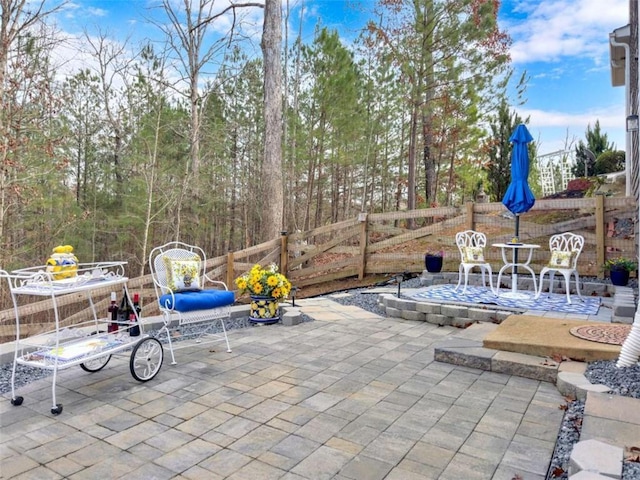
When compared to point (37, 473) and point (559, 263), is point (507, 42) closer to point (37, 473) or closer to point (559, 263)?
point (559, 263)

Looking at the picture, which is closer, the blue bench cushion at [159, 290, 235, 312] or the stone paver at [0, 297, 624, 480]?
the stone paver at [0, 297, 624, 480]

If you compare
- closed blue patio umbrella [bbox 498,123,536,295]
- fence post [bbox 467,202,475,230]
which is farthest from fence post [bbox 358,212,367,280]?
closed blue patio umbrella [bbox 498,123,536,295]

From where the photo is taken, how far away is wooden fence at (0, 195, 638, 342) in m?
5.76

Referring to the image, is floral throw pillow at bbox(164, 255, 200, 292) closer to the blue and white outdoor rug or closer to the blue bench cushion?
the blue bench cushion

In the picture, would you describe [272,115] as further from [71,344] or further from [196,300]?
[71,344]

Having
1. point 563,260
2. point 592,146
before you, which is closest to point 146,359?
point 563,260

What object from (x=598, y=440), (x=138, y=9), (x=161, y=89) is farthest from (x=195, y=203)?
(x=598, y=440)

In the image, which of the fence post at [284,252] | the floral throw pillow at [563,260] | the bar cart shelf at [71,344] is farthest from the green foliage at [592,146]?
the bar cart shelf at [71,344]

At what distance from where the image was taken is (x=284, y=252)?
746 cm

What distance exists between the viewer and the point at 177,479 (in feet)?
5.37

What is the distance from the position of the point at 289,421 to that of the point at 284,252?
5378 millimetres

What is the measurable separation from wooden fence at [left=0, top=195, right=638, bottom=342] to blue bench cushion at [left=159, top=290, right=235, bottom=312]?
1795 mm

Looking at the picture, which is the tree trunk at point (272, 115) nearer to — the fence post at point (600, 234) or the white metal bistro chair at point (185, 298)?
the white metal bistro chair at point (185, 298)

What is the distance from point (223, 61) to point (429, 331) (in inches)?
336
